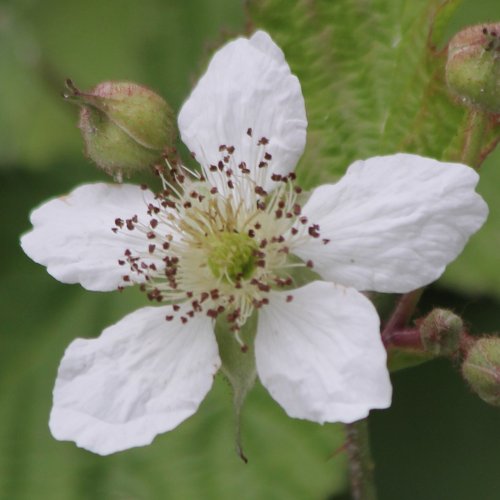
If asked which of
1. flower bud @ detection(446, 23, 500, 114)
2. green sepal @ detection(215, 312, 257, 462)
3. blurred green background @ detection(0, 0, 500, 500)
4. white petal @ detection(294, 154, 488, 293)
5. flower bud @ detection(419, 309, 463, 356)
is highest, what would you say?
flower bud @ detection(446, 23, 500, 114)

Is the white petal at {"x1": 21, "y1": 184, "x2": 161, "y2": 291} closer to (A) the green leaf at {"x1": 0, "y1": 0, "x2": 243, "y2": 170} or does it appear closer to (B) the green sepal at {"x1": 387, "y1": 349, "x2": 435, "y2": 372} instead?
(B) the green sepal at {"x1": 387, "y1": 349, "x2": 435, "y2": 372}

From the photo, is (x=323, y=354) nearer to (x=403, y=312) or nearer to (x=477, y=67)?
(x=403, y=312)

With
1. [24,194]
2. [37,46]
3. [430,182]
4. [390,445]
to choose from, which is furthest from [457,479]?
→ [37,46]

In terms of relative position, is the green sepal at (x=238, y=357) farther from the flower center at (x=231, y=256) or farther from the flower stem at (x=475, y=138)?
the flower stem at (x=475, y=138)

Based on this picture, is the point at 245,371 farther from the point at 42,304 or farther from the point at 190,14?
the point at 190,14

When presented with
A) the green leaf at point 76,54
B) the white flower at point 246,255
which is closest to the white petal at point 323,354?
the white flower at point 246,255

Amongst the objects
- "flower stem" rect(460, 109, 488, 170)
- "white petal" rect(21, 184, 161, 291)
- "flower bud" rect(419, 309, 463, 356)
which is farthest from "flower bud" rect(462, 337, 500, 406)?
"white petal" rect(21, 184, 161, 291)

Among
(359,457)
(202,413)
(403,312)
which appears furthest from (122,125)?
(202,413)
